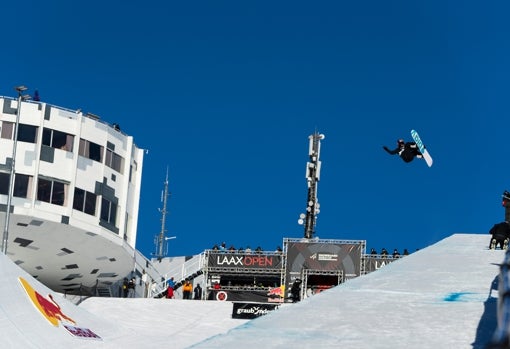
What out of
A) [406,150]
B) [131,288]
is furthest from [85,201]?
[406,150]

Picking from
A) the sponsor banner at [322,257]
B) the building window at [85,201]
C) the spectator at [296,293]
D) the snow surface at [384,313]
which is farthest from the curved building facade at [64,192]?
the snow surface at [384,313]

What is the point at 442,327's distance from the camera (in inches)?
402

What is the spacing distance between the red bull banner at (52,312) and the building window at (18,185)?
57.5 ft

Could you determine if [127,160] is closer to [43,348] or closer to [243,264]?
[243,264]

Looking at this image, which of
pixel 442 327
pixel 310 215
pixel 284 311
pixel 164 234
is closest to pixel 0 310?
pixel 284 311

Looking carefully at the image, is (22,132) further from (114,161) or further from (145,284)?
(145,284)

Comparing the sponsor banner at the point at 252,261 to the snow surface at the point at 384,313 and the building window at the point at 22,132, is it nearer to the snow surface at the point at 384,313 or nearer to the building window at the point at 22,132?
the building window at the point at 22,132

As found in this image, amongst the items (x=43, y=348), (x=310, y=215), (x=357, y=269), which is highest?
(x=310, y=215)

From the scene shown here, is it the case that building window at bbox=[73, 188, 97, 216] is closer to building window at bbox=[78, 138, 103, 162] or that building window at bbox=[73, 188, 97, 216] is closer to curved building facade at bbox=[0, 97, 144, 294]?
curved building facade at bbox=[0, 97, 144, 294]

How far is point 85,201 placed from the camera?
47.6 m

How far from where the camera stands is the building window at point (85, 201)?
4716cm

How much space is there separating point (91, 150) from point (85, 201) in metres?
2.78

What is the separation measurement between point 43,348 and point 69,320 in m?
3.20

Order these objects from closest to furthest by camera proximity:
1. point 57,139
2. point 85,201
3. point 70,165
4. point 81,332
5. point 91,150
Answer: point 81,332 → point 57,139 → point 70,165 → point 85,201 → point 91,150
